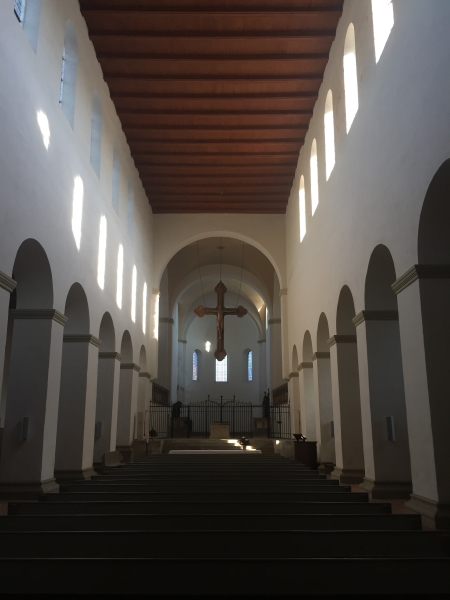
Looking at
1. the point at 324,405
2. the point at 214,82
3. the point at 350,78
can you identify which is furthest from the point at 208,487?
the point at 214,82

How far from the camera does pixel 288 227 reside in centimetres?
1977

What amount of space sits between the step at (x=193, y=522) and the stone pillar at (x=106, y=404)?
8.72 metres

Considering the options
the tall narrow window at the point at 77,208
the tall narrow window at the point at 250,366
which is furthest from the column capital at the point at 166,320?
the tall narrow window at the point at 77,208

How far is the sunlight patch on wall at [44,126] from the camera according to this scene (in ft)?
28.9

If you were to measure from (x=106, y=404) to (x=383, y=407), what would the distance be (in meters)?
7.25

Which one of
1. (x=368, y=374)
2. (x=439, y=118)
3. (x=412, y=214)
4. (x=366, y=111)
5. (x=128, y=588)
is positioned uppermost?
(x=366, y=111)

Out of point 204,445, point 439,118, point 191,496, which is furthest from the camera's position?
point 204,445

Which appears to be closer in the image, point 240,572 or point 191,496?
point 240,572

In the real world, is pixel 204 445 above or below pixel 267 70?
below

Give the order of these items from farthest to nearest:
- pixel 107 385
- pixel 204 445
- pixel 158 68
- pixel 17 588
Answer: pixel 204 445 → pixel 107 385 → pixel 158 68 → pixel 17 588

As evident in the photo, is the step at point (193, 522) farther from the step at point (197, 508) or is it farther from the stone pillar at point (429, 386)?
the stone pillar at point (429, 386)

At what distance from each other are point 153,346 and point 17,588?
54.0 feet

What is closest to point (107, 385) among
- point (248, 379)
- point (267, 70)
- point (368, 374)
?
point (368, 374)

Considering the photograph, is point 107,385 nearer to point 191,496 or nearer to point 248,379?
point 191,496
